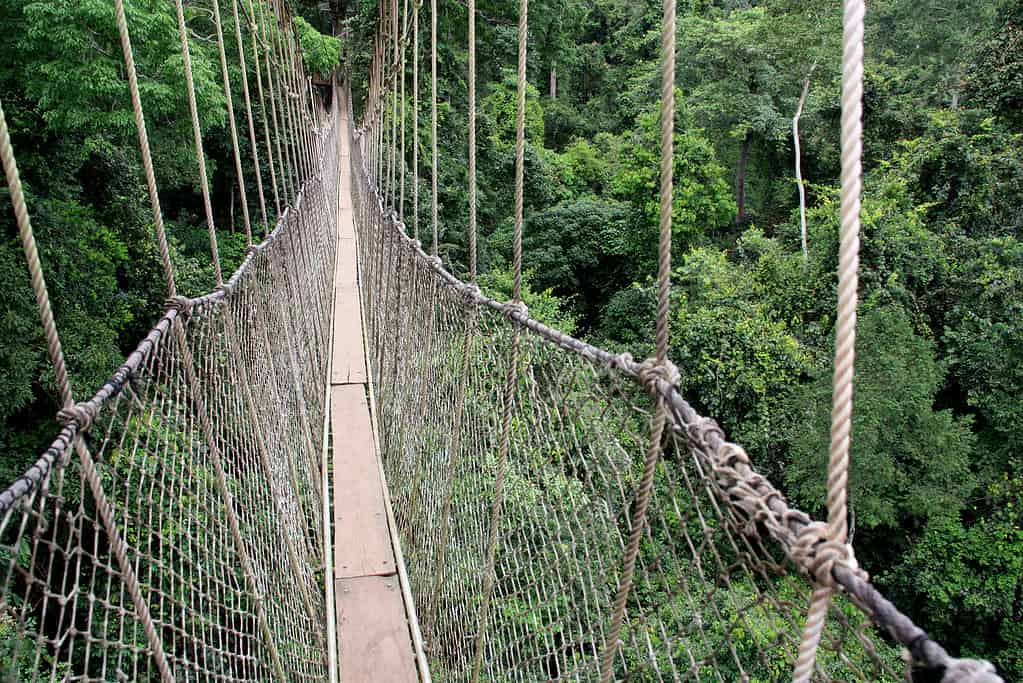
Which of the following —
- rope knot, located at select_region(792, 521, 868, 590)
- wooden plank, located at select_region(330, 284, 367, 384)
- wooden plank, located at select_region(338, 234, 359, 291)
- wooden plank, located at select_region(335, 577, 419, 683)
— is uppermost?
rope knot, located at select_region(792, 521, 868, 590)

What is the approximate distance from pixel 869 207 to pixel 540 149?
5945 millimetres

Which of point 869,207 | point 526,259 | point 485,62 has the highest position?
point 485,62

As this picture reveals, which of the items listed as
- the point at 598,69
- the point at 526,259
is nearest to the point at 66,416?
the point at 526,259

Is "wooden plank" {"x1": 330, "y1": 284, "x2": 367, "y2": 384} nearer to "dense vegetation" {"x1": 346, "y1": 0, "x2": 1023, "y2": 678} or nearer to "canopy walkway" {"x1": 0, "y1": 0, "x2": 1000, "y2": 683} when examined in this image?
"canopy walkway" {"x1": 0, "y1": 0, "x2": 1000, "y2": 683}

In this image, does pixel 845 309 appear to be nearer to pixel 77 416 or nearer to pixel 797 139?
pixel 77 416

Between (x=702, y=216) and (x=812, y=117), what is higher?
(x=812, y=117)

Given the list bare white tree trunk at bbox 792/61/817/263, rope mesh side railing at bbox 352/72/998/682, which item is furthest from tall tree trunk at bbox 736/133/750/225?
rope mesh side railing at bbox 352/72/998/682

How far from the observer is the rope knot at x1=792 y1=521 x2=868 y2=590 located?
0.50 metres

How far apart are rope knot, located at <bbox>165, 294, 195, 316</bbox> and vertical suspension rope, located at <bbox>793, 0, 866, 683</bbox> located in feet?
3.34

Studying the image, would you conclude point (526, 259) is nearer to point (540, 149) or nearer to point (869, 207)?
point (540, 149)

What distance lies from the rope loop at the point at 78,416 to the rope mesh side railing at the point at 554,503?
59 centimetres

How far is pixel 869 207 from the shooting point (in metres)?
7.66

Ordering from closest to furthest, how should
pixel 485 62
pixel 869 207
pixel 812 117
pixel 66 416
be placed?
pixel 66 416 → pixel 869 207 → pixel 812 117 → pixel 485 62

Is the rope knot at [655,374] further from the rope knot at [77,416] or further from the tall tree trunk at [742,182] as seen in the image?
the tall tree trunk at [742,182]
